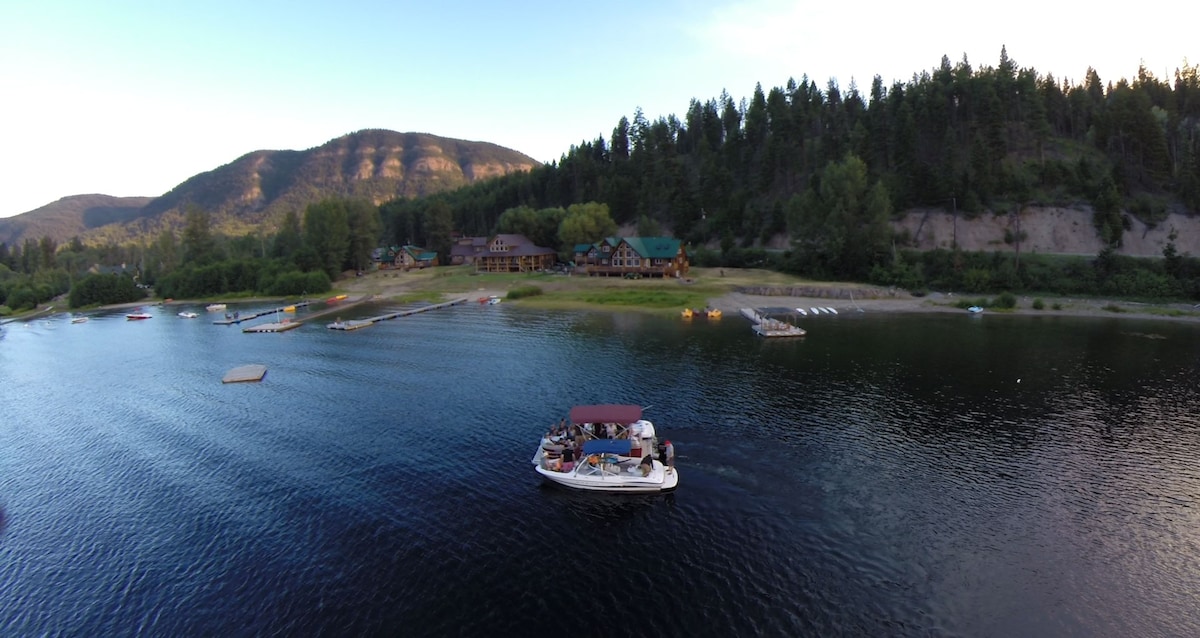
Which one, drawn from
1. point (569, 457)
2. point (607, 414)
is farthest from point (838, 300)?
point (569, 457)

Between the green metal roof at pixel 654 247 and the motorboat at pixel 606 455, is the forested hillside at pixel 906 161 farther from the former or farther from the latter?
the motorboat at pixel 606 455

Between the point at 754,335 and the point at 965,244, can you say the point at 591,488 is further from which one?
the point at 965,244

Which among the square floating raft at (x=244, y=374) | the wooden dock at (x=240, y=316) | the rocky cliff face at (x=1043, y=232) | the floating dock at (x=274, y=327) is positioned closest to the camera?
the square floating raft at (x=244, y=374)

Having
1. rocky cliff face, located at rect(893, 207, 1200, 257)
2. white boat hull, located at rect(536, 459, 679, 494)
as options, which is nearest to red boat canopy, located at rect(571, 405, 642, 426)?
white boat hull, located at rect(536, 459, 679, 494)

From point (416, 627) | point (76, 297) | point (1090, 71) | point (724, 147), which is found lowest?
point (416, 627)

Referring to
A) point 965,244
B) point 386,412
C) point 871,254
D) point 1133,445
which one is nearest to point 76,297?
point 386,412

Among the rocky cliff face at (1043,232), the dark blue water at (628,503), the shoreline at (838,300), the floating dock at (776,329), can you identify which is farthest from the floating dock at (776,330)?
the rocky cliff face at (1043,232)

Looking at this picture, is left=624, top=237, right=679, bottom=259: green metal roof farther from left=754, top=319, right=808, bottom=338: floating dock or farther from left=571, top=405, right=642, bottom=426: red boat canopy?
left=571, top=405, right=642, bottom=426: red boat canopy

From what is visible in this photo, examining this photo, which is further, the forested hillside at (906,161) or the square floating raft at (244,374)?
the forested hillside at (906,161)
